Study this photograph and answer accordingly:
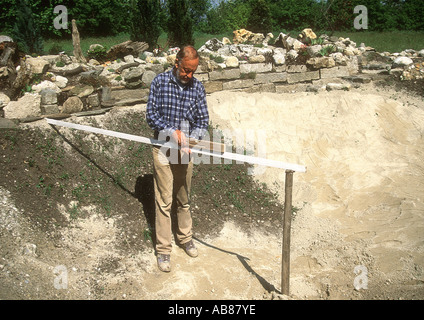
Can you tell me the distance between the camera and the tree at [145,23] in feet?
30.1

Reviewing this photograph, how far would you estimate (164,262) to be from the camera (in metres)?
3.94

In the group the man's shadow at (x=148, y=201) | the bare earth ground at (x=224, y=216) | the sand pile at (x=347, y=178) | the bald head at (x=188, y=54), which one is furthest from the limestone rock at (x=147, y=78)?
the bald head at (x=188, y=54)

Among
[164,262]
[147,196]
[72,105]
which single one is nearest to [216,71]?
[72,105]

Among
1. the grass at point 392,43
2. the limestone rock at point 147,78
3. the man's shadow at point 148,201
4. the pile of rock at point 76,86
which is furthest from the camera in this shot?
the grass at point 392,43

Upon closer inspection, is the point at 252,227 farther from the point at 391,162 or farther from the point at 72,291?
the point at 391,162

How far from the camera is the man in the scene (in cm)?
361

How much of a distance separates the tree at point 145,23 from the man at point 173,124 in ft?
19.7

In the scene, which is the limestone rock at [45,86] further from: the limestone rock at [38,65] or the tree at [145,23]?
the tree at [145,23]

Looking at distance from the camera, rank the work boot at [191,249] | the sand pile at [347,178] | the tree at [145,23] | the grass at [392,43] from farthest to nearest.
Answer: the grass at [392,43]
the tree at [145,23]
the work boot at [191,249]
the sand pile at [347,178]

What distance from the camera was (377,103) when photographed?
7.90 m

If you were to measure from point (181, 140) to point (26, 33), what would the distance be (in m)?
7.18

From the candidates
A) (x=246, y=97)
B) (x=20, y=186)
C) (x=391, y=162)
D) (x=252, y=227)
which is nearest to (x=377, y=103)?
(x=391, y=162)

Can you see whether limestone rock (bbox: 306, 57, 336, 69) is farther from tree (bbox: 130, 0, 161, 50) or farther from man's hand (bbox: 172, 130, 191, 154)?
man's hand (bbox: 172, 130, 191, 154)

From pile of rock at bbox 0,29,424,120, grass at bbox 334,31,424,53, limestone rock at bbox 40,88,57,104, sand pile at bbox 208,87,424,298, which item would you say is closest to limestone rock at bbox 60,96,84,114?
pile of rock at bbox 0,29,424,120
